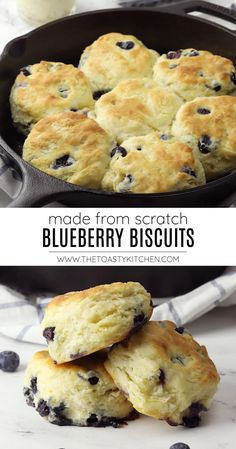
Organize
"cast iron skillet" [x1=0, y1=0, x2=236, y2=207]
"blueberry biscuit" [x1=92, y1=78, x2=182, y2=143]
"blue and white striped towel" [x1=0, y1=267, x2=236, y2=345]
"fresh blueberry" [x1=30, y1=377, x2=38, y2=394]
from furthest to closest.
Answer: "cast iron skillet" [x1=0, y1=0, x2=236, y2=207] < "blueberry biscuit" [x1=92, y1=78, x2=182, y2=143] < "blue and white striped towel" [x1=0, y1=267, x2=236, y2=345] < "fresh blueberry" [x1=30, y1=377, x2=38, y2=394]

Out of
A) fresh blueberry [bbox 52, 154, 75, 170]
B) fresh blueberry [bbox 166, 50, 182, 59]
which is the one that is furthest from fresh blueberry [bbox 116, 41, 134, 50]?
fresh blueberry [bbox 52, 154, 75, 170]

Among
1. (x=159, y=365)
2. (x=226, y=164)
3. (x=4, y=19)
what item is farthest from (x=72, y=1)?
(x=159, y=365)

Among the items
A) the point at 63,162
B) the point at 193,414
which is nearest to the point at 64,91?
the point at 63,162

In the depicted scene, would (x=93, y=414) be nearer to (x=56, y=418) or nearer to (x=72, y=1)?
(x=56, y=418)

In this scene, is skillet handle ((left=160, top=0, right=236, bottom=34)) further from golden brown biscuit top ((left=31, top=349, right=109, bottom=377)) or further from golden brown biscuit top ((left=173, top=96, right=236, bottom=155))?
golden brown biscuit top ((left=31, top=349, right=109, bottom=377))

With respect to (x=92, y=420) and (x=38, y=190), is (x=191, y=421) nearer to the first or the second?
(x=92, y=420)
